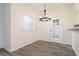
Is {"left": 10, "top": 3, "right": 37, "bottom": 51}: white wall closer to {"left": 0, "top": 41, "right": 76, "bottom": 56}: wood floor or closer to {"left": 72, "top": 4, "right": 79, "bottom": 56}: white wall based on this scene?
{"left": 0, "top": 41, "right": 76, "bottom": 56}: wood floor

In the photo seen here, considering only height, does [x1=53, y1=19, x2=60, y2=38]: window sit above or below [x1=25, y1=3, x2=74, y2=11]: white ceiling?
below

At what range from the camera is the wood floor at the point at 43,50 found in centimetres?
159

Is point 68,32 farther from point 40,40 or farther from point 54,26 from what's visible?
point 40,40

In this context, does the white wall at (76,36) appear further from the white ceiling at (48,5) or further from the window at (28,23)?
the window at (28,23)

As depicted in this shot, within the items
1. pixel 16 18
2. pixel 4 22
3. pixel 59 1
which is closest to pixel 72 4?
pixel 59 1

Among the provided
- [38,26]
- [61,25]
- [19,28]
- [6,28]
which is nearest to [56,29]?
[61,25]

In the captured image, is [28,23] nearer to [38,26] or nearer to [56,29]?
[38,26]

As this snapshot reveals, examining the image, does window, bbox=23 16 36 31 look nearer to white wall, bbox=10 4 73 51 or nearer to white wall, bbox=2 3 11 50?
white wall, bbox=10 4 73 51

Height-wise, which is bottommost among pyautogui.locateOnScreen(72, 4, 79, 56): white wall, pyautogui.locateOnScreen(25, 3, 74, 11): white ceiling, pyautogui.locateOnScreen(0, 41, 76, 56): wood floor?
pyautogui.locateOnScreen(0, 41, 76, 56): wood floor

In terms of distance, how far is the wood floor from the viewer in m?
1.59

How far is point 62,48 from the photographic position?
66.0 inches

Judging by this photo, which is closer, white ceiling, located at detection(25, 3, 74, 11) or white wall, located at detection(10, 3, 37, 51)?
white ceiling, located at detection(25, 3, 74, 11)

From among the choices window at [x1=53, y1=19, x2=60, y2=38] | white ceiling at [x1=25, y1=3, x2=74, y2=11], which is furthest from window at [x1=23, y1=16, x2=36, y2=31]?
window at [x1=53, y1=19, x2=60, y2=38]

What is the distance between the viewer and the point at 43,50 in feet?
5.52
